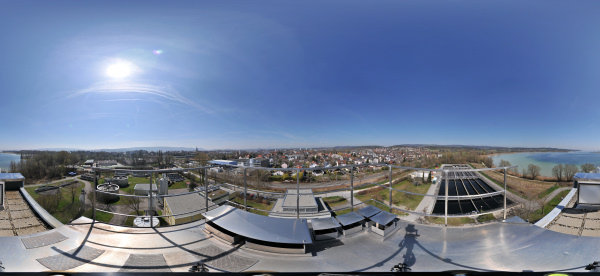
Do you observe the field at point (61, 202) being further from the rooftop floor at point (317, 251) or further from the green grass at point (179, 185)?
the green grass at point (179, 185)

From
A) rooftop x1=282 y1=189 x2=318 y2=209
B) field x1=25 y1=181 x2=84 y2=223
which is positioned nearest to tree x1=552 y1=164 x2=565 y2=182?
rooftop x1=282 y1=189 x2=318 y2=209

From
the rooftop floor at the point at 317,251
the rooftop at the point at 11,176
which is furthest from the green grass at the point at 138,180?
the rooftop at the point at 11,176

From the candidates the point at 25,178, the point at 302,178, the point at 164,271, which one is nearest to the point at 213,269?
the point at 164,271

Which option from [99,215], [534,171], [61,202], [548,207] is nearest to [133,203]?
[99,215]

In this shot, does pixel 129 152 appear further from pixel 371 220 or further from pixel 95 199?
pixel 371 220

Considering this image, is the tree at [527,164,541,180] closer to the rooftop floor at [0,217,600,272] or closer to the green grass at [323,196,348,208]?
the rooftop floor at [0,217,600,272]
